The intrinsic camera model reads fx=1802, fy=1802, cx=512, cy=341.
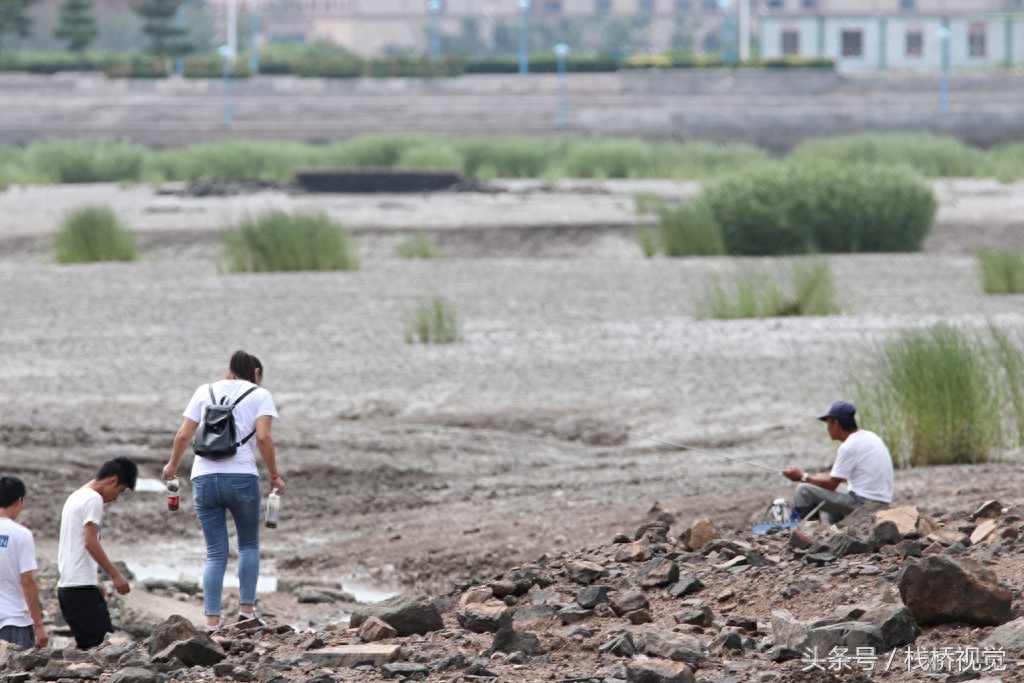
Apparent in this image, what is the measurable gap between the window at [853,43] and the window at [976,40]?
4966mm

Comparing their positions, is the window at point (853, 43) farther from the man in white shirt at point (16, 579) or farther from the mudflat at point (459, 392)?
the man in white shirt at point (16, 579)

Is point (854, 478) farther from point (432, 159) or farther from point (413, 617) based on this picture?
point (432, 159)

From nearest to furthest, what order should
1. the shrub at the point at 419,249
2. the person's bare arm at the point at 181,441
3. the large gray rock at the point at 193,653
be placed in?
the large gray rock at the point at 193,653 → the person's bare arm at the point at 181,441 → the shrub at the point at 419,249

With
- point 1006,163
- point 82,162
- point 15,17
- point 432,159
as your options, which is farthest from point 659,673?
point 15,17

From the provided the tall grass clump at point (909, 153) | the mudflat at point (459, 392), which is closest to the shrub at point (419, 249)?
the mudflat at point (459, 392)

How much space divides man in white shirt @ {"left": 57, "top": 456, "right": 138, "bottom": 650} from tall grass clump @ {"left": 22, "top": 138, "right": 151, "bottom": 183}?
35065 millimetres

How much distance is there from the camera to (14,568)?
21.9 ft

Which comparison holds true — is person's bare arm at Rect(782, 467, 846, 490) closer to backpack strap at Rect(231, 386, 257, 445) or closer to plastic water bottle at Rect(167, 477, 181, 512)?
backpack strap at Rect(231, 386, 257, 445)

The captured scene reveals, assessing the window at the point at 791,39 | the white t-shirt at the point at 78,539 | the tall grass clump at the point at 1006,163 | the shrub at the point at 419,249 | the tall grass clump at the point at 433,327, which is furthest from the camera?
the window at the point at 791,39

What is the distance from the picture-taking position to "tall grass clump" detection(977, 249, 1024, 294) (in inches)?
771

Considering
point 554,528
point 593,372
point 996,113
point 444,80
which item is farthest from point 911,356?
point 444,80

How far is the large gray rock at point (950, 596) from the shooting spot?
5.98m

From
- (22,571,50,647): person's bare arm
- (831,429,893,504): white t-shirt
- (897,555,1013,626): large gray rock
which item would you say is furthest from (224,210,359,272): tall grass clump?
(897,555,1013,626): large gray rock

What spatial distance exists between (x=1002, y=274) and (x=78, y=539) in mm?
14525
